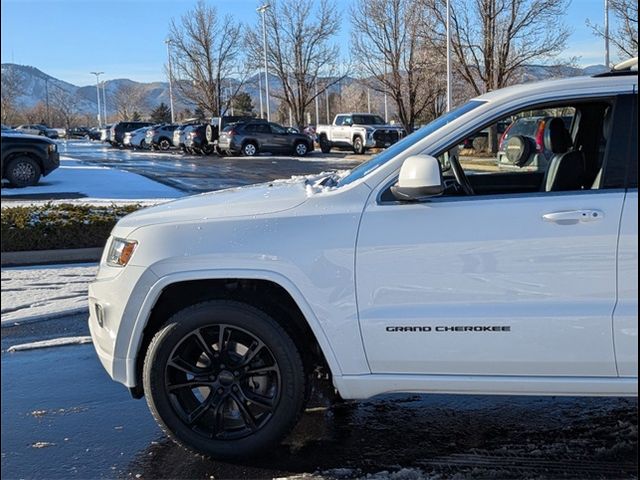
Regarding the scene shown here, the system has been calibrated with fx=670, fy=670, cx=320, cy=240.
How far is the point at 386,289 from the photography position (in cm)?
326

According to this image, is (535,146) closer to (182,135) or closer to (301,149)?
(301,149)

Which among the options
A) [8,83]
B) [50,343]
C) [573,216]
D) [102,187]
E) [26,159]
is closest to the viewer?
[573,216]

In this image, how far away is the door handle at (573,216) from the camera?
3.16 m

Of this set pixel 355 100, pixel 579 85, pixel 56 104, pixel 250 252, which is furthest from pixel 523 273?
pixel 56 104

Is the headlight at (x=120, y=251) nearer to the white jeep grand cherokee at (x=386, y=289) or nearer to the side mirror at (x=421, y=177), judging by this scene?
the white jeep grand cherokee at (x=386, y=289)

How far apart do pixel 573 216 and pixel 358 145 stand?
3063 centimetres

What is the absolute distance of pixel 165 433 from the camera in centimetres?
372

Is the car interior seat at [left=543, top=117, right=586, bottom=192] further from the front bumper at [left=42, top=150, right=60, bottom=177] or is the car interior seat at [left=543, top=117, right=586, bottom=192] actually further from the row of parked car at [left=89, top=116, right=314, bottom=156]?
the row of parked car at [left=89, top=116, right=314, bottom=156]

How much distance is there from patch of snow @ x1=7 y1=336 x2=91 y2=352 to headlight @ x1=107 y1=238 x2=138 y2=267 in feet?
7.06

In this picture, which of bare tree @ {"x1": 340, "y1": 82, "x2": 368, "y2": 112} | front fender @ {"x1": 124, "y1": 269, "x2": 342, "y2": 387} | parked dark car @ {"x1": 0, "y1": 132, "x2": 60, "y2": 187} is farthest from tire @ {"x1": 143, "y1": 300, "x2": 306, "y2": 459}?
bare tree @ {"x1": 340, "y1": 82, "x2": 368, "y2": 112}

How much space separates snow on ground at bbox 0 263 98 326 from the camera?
6343mm

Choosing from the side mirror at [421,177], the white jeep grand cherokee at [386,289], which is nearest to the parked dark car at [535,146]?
the white jeep grand cherokee at [386,289]

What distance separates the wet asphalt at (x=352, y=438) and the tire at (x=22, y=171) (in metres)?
12.6

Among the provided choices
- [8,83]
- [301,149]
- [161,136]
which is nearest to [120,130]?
[161,136]
